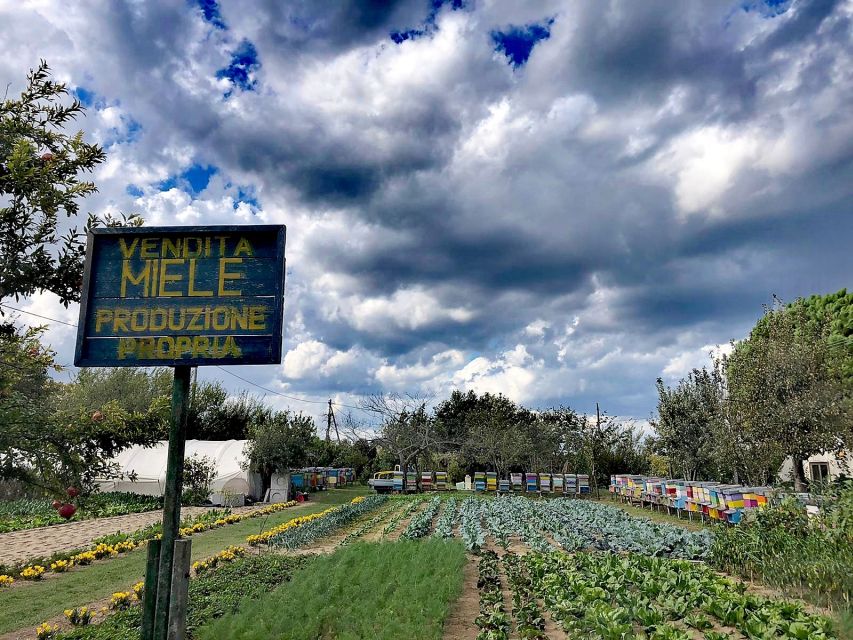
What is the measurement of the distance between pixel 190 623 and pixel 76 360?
10.9ft

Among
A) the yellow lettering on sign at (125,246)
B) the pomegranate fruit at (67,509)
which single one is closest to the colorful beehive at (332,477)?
the pomegranate fruit at (67,509)

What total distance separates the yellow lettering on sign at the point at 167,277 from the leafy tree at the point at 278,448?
23.5 m

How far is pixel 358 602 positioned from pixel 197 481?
22.2 metres

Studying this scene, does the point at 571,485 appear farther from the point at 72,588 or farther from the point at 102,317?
the point at 102,317

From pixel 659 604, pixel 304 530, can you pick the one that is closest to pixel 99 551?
pixel 304 530

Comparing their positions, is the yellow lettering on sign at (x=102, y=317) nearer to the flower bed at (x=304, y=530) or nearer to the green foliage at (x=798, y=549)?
the green foliage at (x=798, y=549)

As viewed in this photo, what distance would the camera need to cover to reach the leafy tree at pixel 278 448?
27391 millimetres

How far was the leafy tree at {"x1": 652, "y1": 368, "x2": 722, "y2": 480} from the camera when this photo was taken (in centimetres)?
2397

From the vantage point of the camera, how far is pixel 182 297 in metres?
5.07

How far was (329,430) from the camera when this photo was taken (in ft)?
174

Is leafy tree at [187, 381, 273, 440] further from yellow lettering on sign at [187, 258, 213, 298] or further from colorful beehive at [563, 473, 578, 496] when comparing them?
yellow lettering on sign at [187, 258, 213, 298]

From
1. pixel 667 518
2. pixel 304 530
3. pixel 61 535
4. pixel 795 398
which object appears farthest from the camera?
pixel 667 518

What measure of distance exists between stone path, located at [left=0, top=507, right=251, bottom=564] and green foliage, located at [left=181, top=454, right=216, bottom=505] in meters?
3.69

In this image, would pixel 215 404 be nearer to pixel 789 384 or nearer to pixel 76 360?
pixel 789 384
